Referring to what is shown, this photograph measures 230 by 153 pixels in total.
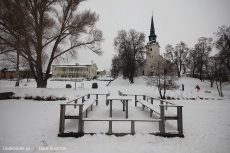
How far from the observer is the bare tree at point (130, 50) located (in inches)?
1118

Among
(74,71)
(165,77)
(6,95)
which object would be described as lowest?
(6,95)

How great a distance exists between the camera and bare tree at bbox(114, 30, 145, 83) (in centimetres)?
2841

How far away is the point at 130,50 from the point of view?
28.7 metres

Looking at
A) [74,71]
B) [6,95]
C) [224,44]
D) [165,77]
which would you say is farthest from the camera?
[74,71]

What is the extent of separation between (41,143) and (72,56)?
12849 mm

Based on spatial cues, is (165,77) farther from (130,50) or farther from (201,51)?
(201,51)

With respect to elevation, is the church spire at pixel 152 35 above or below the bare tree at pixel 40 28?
above

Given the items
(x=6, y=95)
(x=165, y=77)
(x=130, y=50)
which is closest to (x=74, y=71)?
(x=130, y=50)

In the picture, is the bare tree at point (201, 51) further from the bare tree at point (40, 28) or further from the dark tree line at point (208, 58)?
the bare tree at point (40, 28)

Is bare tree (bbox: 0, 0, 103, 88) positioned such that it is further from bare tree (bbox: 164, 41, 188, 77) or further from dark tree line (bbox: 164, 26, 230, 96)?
bare tree (bbox: 164, 41, 188, 77)

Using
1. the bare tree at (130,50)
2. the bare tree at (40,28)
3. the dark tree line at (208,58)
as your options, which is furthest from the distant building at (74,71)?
the bare tree at (40,28)

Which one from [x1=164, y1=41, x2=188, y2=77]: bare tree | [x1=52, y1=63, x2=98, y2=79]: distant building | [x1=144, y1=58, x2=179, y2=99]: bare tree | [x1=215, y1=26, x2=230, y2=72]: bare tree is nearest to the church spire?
[x1=164, y1=41, x2=188, y2=77]: bare tree

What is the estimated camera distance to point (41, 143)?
10.5ft

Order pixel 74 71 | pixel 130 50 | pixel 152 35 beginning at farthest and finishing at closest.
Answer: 1. pixel 74 71
2. pixel 152 35
3. pixel 130 50
